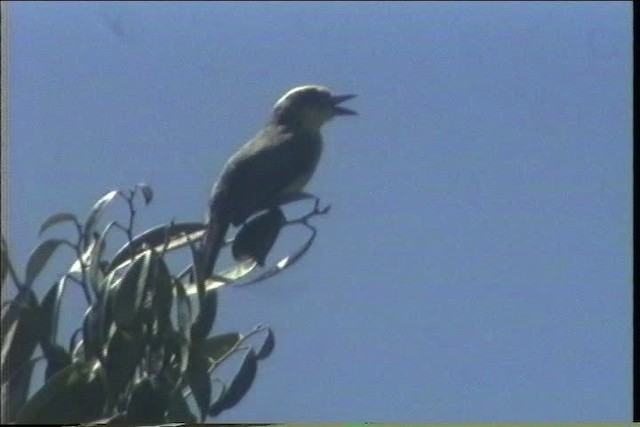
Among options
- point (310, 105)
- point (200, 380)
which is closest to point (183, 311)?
point (200, 380)

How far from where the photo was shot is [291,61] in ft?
7.02

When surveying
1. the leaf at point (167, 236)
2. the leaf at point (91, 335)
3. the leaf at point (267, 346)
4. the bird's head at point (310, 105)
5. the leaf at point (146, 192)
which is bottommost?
the leaf at point (91, 335)

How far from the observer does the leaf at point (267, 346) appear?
7.04ft

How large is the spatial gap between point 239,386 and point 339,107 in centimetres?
64

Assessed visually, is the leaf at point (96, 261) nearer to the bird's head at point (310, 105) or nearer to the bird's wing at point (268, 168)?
the bird's wing at point (268, 168)

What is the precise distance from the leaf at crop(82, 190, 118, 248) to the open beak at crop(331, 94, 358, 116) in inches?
20.0

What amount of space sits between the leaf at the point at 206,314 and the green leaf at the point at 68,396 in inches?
9.6

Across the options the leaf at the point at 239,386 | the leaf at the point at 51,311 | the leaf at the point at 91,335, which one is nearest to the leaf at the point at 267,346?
the leaf at the point at 239,386

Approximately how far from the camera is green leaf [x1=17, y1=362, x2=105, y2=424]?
7.25 ft

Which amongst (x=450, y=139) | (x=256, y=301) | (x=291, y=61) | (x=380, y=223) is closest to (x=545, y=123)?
(x=450, y=139)

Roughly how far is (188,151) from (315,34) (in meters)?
0.37

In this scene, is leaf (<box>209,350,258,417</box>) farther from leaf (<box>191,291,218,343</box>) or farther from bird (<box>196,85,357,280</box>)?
bird (<box>196,85,357,280</box>)

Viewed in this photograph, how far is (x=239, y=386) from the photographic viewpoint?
85.4 inches

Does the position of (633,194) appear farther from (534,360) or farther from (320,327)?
(320,327)
